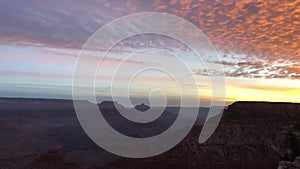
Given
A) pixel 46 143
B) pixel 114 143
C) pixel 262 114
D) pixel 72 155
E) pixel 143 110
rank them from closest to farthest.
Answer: pixel 262 114 → pixel 72 155 → pixel 114 143 → pixel 46 143 → pixel 143 110

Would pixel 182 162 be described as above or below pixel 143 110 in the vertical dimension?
below

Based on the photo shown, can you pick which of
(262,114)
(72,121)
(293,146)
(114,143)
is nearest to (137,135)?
(114,143)

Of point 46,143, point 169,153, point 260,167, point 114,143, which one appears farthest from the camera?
point 46,143

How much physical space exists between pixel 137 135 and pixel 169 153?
31147mm

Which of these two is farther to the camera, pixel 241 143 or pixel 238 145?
pixel 238 145

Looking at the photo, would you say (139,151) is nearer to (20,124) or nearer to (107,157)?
(107,157)

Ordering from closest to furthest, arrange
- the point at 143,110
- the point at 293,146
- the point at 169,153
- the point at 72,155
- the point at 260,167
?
1. the point at 293,146
2. the point at 260,167
3. the point at 169,153
4. the point at 72,155
5. the point at 143,110

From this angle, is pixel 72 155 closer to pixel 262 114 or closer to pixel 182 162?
pixel 182 162

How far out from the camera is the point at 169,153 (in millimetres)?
53688

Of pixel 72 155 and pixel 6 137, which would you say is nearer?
pixel 72 155

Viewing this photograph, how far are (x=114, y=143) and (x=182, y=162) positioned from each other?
26.7m

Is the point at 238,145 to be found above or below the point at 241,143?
below

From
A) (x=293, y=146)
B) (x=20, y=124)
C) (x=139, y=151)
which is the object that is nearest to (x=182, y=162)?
(x=139, y=151)

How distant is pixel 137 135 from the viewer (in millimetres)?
84188
